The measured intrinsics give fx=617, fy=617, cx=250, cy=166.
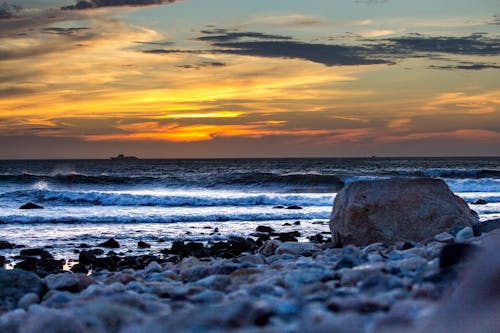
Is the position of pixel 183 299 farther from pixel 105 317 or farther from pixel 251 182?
pixel 251 182

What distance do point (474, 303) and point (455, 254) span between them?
1.00 meters

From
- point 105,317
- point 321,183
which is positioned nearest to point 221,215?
point 105,317

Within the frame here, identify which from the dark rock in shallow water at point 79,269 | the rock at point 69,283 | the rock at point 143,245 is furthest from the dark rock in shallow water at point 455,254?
the rock at point 143,245

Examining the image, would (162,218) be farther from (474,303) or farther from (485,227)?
(474,303)

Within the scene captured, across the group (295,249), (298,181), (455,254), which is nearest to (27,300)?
(455,254)

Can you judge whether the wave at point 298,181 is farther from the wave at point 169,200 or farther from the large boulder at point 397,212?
the large boulder at point 397,212

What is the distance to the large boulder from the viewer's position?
892 cm

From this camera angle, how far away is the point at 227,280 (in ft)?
16.0

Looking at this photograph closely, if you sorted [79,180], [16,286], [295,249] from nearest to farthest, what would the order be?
[16,286] → [295,249] → [79,180]

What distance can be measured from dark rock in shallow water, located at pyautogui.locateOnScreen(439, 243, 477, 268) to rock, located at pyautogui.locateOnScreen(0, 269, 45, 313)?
3237mm

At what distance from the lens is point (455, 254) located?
432cm

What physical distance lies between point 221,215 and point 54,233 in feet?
19.5

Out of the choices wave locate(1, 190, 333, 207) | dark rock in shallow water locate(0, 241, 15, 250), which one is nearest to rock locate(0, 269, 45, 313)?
dark rock in shallow water locate(0, 241, 15, 250)

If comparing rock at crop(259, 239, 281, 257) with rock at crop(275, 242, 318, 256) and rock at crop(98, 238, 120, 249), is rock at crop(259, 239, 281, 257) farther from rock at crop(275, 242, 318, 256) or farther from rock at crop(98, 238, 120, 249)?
rock at crop(98, 238, 120, 249)
